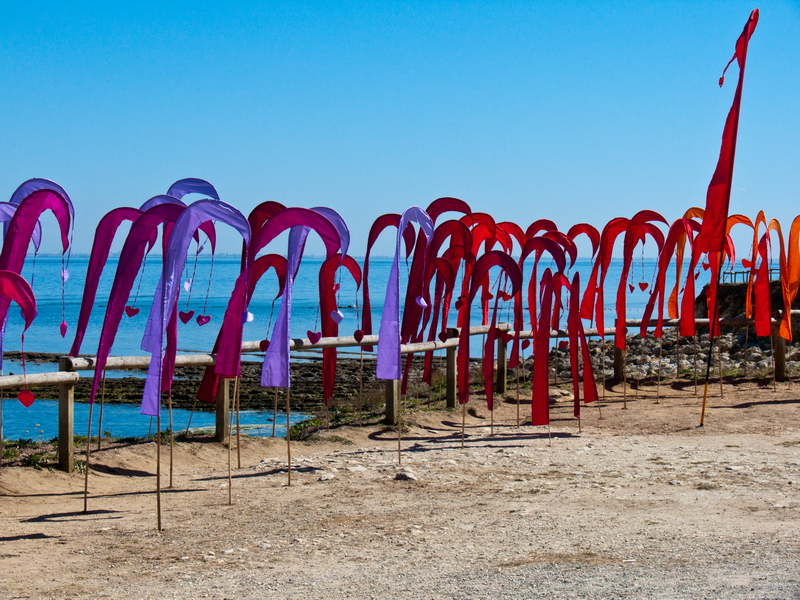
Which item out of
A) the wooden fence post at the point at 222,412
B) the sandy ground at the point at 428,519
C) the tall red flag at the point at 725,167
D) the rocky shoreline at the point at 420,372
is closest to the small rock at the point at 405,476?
the sandy ground at the point at 428,519

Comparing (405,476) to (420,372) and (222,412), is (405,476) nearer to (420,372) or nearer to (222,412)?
(222,412)

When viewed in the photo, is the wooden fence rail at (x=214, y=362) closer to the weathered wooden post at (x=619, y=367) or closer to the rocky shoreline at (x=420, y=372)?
the weathered wooden post at (x=619, y=367)

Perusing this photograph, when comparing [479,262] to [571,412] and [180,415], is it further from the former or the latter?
[180,415]

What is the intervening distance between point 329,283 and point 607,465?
3.12m

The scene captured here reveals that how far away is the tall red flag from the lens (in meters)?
8.59

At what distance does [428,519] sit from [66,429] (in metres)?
3.17

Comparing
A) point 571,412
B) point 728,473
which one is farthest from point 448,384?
point 728,473

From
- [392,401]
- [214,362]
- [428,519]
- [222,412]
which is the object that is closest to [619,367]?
[392,401]

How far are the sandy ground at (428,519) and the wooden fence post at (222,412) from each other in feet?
0.51

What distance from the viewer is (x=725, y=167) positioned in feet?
28.3

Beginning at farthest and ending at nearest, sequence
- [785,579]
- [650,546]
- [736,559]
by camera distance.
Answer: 1. [650,546]
2. [736,559]
3. [785,579]

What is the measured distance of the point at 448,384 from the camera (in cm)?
1033

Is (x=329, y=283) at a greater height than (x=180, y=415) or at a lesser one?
greater

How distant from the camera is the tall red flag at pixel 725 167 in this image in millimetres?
8594
